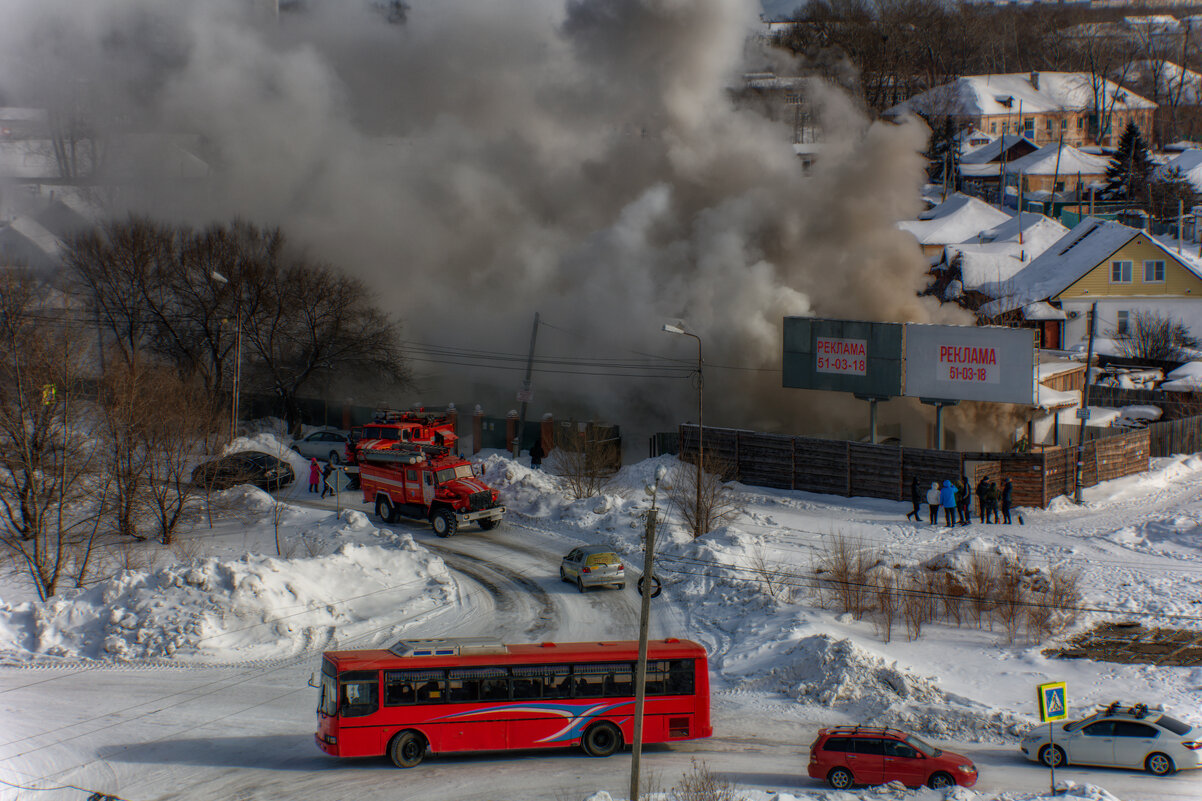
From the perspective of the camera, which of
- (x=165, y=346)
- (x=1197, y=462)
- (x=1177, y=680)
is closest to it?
(x=1177, y=680)

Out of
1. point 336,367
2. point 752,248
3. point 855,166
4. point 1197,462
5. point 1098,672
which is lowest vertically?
point 1098,672

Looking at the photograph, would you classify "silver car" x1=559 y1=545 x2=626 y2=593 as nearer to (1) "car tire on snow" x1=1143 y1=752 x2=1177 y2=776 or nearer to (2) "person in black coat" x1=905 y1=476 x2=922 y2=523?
(2) "person in black coat" x1=905 y1=476 x2=922 y2=523

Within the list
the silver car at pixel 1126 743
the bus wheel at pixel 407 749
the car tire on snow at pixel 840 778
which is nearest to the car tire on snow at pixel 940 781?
the car tire on snow at pixel 840 778

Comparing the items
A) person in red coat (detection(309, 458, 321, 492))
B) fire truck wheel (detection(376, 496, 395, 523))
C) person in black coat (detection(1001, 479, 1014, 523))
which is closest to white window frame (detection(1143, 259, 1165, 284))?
person in black coat (detection(1001, 479, 1014, 523))

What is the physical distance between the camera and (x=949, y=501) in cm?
2492

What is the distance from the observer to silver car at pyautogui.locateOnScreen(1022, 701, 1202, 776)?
43.5ft

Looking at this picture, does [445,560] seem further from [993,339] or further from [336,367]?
[336,367]

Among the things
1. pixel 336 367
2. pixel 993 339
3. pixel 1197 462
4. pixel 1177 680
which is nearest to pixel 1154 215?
pixel 1197 462

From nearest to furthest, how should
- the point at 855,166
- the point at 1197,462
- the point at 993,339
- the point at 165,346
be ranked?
the point at 993,339 → the point at 1197,462 → the point at 855,166 → the point at 165,346

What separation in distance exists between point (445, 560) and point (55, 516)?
34.5 ft

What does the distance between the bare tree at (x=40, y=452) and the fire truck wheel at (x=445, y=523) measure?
8.38 meters

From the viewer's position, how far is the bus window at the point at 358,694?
13.1 metres

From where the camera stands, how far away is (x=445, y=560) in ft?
78.8

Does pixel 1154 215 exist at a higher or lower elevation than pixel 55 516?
higher
